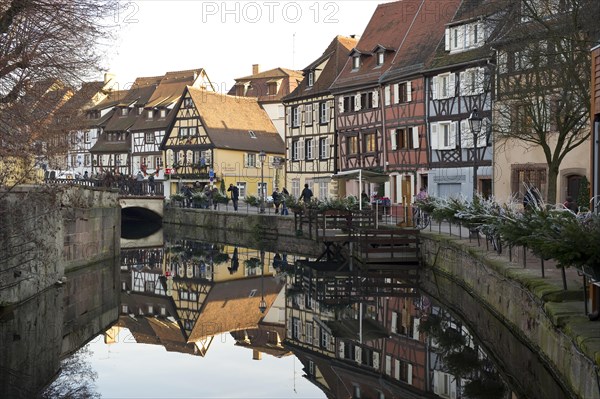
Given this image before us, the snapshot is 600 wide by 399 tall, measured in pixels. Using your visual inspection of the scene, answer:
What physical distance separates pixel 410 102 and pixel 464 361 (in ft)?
93.7

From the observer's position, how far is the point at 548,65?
70.0 feet

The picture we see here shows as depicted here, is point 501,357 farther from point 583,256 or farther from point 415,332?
point 583,256

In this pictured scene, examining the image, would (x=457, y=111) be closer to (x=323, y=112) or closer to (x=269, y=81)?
(x=323, y=112)

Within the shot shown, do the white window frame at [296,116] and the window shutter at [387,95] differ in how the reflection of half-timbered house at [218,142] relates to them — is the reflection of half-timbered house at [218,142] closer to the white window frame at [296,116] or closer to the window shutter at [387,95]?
the white window frame at [296,116]

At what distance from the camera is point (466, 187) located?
3700 centimetres

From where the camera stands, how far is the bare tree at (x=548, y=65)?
19.8m

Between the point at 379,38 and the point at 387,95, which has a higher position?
the point at 379,38

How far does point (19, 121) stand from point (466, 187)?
24.5 metres

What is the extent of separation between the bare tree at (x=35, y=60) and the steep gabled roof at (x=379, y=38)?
27809 mm

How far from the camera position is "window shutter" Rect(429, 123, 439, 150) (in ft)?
128

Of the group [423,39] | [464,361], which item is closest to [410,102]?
[423,39]

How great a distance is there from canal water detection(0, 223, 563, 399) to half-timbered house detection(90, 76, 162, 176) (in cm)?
5234

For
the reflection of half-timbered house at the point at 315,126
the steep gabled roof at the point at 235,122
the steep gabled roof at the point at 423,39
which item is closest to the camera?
the steep gabled roof at the point at 423,39

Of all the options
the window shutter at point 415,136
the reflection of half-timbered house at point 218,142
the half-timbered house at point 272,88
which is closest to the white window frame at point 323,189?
the window shutter at point 415,136
